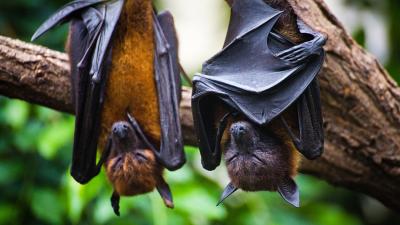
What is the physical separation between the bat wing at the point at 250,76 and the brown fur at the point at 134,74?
52 cm

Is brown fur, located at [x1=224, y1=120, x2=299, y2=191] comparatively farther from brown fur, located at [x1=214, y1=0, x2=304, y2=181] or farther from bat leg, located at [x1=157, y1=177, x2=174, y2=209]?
bat leg, located at [x1=157, y1=177, x2=174, y2=209]

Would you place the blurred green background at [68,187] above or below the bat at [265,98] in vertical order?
below

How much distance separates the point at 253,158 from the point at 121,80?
99 cm

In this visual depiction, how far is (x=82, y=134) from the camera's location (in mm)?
4008

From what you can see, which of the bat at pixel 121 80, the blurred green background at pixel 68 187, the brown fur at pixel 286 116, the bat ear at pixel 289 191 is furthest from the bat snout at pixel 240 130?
the blurred green background at pixel 68 187

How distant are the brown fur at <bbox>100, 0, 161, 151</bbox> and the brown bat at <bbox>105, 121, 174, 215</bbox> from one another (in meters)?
0.09

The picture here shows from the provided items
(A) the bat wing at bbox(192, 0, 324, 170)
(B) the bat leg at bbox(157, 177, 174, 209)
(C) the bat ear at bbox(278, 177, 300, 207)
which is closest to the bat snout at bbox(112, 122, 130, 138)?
(B) the bat leg at bbox(157, 177, 174, 209)

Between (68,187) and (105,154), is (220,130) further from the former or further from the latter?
(68,187)

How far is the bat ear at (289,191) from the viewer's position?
3.42 m

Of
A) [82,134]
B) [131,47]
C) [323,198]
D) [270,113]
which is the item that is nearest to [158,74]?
[131,47]

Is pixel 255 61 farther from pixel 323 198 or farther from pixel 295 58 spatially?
pixel 323 198

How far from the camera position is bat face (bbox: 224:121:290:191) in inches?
133

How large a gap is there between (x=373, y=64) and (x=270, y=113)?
1195 millimetres

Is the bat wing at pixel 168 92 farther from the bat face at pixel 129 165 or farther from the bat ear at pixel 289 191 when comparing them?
the bat ear at pixel 289 191
